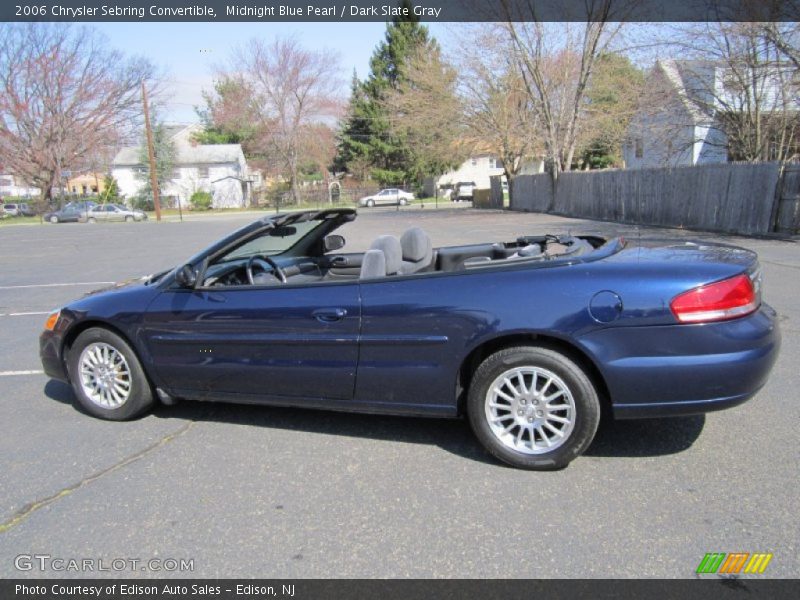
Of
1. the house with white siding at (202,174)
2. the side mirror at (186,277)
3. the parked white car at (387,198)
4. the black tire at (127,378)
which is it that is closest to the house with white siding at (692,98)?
the side mirror at (186,277)

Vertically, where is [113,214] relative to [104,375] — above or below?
below

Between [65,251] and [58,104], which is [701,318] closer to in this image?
[65,251]

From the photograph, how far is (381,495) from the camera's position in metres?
3.09

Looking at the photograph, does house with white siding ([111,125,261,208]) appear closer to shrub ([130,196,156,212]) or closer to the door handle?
shrub ([130,196,156,212])

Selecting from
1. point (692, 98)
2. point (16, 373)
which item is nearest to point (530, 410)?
point (16, 373)

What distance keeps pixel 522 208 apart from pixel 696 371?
109 ft

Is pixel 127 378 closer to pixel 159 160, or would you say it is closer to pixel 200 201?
pixel 200 201

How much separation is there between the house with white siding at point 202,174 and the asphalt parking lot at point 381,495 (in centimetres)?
5791

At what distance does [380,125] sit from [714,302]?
5730cm

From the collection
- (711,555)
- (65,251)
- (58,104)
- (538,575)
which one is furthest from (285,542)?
(58,104)

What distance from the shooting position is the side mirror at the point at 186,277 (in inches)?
154

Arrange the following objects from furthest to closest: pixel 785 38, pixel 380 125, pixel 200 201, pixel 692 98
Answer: pixel 380 125
pixel 200 201
pixel 692 98
pixel 785 38

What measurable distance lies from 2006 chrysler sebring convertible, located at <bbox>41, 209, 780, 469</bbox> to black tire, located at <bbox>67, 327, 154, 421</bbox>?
0.01 metres

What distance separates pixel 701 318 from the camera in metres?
3.00
